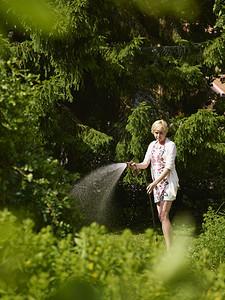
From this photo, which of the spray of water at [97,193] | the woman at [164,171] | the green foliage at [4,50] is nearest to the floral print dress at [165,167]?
the woman at [164,171]

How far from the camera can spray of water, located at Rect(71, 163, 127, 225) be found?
23.9ft

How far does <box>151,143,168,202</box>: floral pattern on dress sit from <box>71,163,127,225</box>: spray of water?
2.26 m

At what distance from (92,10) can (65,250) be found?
17.3 ft

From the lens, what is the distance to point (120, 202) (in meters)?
8.14

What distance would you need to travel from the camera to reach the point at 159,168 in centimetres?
460

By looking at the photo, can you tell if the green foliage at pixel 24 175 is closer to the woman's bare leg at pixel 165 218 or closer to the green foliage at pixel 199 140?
the woman's bare leg at pixel 165 218

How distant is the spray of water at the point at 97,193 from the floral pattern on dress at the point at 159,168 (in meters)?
2.26

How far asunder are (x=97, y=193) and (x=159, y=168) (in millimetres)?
3349

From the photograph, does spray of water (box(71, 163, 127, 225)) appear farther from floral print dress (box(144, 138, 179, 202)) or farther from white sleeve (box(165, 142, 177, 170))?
white sleeve (box(165, 142, 177, 170))

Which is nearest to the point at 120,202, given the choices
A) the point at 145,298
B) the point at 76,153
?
the point at 76,153

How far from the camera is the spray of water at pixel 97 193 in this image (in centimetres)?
A: 729

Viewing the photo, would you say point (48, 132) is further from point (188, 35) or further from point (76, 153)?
point (188, 35)

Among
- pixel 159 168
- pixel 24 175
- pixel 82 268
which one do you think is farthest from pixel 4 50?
pixel 82 268

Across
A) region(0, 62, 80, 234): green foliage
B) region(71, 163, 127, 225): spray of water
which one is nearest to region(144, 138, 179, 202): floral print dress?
region(0, 62, 80, 234): green foliage
